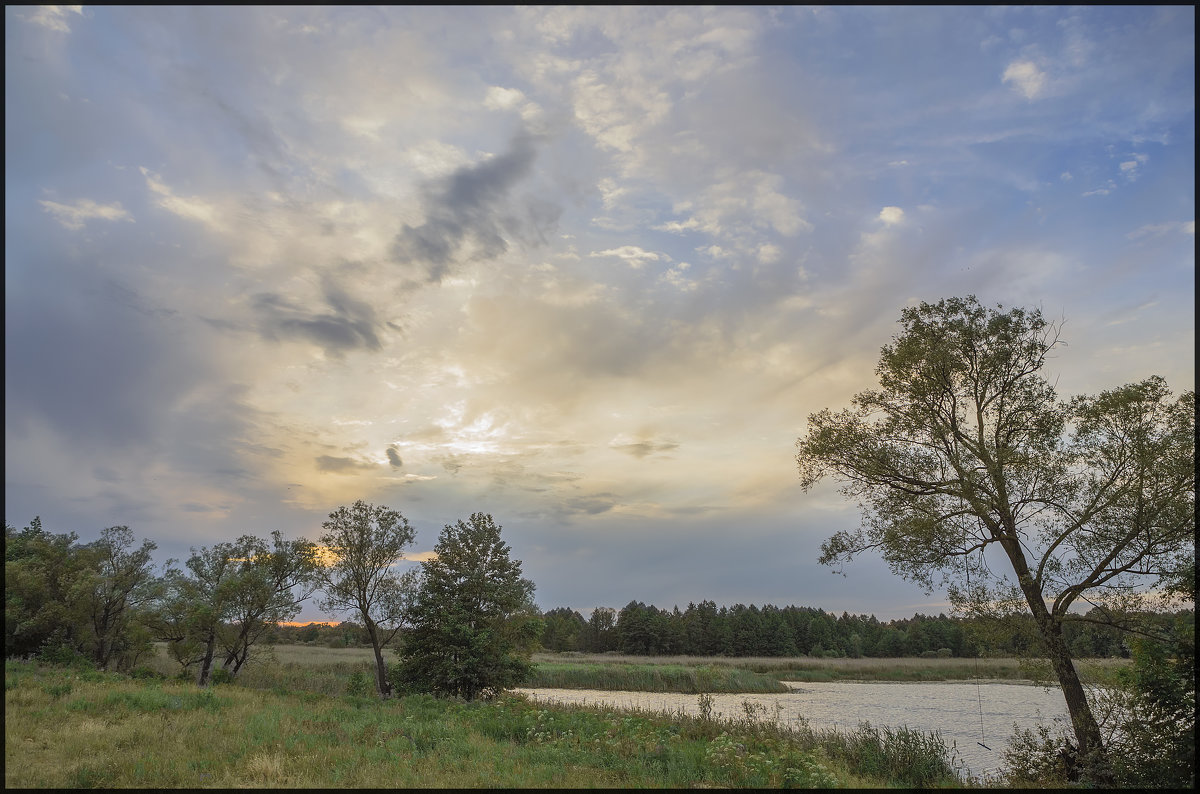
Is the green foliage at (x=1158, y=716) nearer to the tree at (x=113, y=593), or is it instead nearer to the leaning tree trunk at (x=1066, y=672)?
the leaning tree trunk at (x=1066, y=672)

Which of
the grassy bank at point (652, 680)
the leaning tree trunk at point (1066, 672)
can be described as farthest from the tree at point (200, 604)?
the leaning tree trunk at point (1066, 672)

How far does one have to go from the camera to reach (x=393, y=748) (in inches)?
567

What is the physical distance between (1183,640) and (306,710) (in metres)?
25.8

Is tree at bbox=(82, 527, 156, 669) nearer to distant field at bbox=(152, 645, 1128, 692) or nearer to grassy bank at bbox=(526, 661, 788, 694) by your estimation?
distant field at bbox=(152, 645, 1128, 692)

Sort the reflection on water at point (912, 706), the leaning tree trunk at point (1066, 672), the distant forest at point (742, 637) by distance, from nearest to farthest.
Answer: the leaning tree trunk at point (1066, 672), the reflection on water at point (912, 706), the distant forest at point (742, 637)

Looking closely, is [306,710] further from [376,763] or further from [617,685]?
[617,685]

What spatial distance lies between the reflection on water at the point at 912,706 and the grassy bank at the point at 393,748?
20.1 feet

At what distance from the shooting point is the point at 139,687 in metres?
22.5

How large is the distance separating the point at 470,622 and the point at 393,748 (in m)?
15.0

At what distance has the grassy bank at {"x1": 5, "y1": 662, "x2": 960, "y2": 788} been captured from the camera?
1146cm

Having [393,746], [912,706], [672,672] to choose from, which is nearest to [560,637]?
[672,672]

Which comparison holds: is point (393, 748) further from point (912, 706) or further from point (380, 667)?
point (912, 706)

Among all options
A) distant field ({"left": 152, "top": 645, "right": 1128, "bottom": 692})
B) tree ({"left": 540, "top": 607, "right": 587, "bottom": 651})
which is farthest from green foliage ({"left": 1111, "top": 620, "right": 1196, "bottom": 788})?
tree ({"left": 540, "top": 607, "right": 587, "bottom": 651})

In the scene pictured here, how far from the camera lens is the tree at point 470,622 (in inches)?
1106
